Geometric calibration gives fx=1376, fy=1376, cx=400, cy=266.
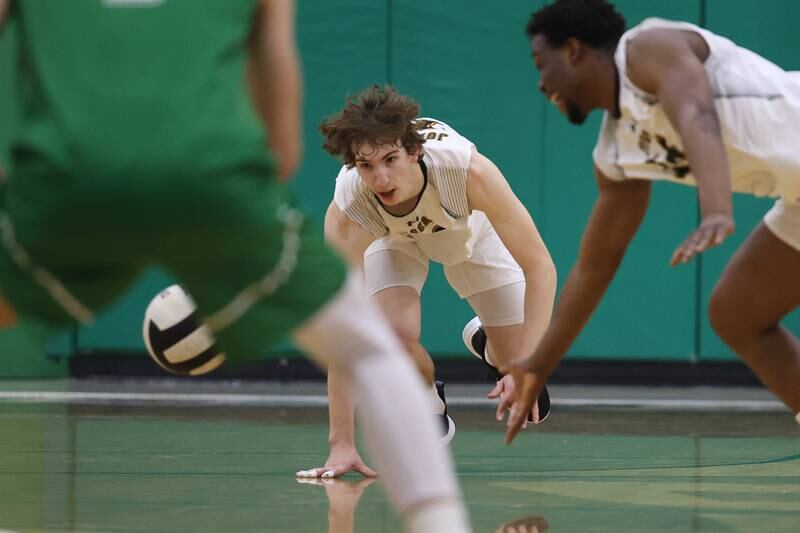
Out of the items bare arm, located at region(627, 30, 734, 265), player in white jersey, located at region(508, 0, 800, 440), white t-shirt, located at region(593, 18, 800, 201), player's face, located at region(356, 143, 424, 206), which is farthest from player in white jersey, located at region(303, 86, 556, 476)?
bare arm, located at region(627, 30, 734, 265)

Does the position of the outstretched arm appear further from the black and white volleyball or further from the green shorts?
the black and white volleyball

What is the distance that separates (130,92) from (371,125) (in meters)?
2.86

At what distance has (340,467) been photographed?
5105mm

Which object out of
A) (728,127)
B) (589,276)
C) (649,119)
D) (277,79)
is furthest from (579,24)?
(277,79)

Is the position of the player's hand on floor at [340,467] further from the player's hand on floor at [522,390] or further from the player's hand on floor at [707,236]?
the player's hand on floor at [707,236]

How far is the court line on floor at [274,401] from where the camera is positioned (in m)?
8.46

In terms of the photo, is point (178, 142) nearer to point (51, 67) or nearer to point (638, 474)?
point (51, 67)

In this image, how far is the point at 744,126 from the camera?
329 centimetres

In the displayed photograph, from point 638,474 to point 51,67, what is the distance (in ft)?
11.9

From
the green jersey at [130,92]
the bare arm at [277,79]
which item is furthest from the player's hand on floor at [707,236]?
the green jersey at [130,92]

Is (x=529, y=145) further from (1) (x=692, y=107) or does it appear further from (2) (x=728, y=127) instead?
(1) (x=692, y=107)

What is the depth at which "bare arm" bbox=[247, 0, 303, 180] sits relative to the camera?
229 centimetres

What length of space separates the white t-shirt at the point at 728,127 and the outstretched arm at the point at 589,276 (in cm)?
7

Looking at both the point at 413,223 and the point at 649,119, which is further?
the point at 413,223
